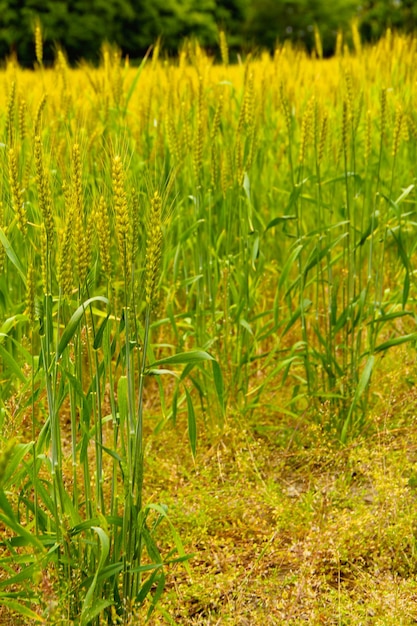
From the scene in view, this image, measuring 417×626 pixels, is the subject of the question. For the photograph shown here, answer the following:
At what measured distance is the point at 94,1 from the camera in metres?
11.0

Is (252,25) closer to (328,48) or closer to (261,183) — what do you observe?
(328,48)

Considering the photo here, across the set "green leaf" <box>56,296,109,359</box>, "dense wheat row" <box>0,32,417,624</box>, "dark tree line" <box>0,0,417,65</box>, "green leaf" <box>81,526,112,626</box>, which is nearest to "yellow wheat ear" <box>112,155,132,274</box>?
"dense wheat row" <box>0,32,417,624</box>

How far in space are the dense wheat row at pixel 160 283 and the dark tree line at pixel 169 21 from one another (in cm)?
639

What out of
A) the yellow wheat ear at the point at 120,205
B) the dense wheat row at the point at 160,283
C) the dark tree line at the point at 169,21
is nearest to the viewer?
the yellow wheat ear at the point at 120,205

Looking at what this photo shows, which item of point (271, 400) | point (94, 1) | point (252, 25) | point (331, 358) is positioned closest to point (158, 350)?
point (271, 400)

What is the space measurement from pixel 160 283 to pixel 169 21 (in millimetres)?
9634

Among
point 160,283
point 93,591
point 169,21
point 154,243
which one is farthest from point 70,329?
point 169,21

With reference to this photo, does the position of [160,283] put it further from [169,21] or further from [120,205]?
[169,21]

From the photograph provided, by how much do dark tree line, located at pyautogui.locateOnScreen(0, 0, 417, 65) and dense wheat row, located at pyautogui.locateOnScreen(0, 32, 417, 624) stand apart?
639 centimetres

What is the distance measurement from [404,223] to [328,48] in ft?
39.5

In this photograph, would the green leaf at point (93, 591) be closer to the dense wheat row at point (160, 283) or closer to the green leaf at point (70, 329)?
the dense wheat row at point (160, 283)

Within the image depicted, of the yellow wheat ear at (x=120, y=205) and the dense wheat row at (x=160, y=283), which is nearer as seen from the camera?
the yellow wheat ear at (x=120, y=205)

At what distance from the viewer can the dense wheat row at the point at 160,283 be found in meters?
1.58

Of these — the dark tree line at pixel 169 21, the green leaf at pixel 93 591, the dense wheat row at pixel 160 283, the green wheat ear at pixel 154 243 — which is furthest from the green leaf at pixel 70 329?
the dark tree line at pixel 169 21
